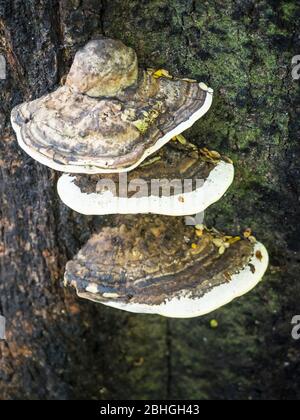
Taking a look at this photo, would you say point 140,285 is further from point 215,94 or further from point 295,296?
point 295,296

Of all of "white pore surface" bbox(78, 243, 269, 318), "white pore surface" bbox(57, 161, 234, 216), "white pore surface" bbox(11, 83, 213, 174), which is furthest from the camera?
"white pore surface" bbox(78, 243, 269, 318)

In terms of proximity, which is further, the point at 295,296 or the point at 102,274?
the point at 295,296

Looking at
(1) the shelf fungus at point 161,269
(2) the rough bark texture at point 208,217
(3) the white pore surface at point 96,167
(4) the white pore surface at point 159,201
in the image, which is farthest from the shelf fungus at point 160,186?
(2) the rough bark texture at point 208,217

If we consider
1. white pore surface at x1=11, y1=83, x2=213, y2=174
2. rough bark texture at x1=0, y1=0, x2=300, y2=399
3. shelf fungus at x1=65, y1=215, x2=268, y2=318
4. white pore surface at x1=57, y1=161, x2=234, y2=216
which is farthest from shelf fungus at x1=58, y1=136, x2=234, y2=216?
rough bark texture at x1=0, y1=0, x2=300, y2=399

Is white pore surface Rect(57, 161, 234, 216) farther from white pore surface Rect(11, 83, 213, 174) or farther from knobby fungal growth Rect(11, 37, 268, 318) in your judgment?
white pore surface Rect(11, 83, 213, 174)

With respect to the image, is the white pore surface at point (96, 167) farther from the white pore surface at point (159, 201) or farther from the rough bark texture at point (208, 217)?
the rough bark texture at point (208, 217)
